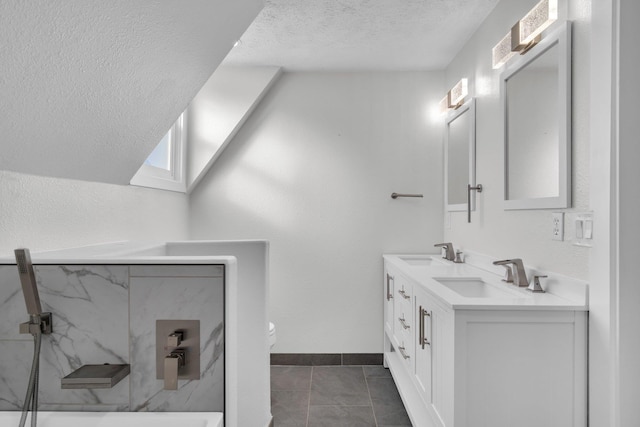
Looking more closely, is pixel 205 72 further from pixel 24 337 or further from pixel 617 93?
pixel 617 93

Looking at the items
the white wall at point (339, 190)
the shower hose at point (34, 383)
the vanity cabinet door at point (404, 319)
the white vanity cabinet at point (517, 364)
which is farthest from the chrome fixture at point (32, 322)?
the white wall at point (339, 190)

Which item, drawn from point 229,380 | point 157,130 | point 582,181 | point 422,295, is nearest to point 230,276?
point 229,380

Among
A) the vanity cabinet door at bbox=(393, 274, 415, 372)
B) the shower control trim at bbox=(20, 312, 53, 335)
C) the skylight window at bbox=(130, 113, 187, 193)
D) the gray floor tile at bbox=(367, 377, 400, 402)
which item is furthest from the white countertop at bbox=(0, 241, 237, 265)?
the gray floor tile at bbox=(367, 377, 400, 402)

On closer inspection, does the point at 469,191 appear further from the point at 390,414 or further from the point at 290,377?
the point at 290,377

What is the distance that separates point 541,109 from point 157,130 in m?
1.72

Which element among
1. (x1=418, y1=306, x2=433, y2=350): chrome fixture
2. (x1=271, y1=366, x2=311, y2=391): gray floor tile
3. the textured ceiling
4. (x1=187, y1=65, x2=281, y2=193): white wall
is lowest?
(x1=271, y1=366, x2=311, y2=391): gray floor tile

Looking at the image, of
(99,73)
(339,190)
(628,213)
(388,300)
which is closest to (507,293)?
(628,213)

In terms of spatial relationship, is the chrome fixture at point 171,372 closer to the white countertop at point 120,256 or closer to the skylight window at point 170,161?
the white countertop at point 120,256

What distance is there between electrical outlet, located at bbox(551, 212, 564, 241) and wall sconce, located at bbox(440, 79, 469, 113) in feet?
4.24

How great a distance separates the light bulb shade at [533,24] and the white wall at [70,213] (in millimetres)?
2124

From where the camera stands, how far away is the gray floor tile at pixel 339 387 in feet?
8.35

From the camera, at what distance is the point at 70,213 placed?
1704 mm

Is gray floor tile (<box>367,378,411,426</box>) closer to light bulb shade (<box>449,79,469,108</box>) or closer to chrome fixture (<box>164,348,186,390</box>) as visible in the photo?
chrome fixture (<box>164,348,186,390</box>)

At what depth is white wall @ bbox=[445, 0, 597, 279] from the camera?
4.93ft
